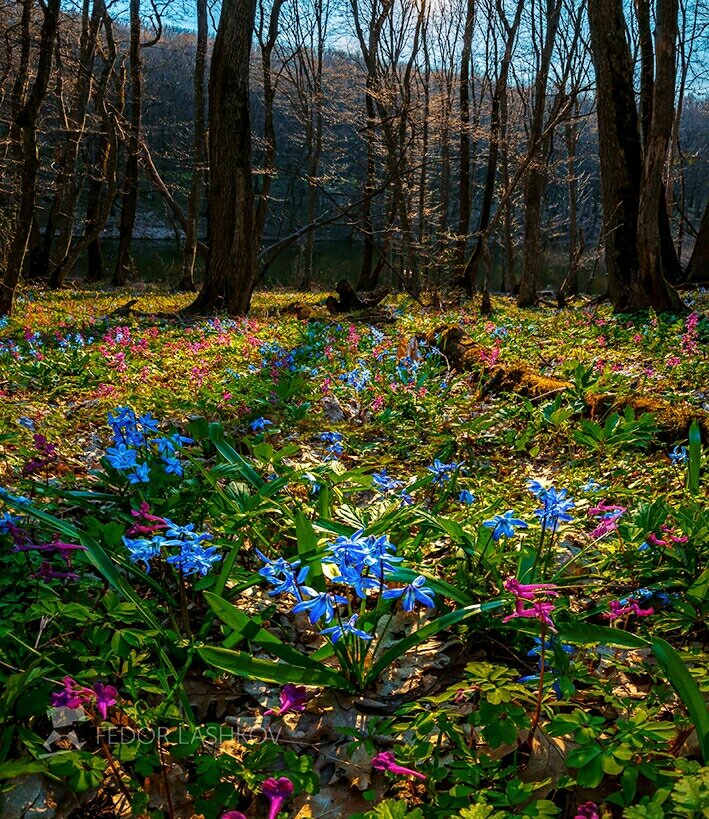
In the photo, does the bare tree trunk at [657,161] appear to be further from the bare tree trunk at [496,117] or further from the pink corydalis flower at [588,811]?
the pink corydalis flower at [588,811]

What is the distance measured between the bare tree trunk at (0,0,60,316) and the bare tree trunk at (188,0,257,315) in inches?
92.5

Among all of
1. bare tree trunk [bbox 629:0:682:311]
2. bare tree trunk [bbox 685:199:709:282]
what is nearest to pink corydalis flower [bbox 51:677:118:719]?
bare tree trunk [bbox 629:0:682:311]

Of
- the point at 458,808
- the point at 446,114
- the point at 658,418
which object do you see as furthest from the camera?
the point at 446,114

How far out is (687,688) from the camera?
1144 millimetres

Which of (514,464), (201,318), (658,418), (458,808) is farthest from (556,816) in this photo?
(201,318)

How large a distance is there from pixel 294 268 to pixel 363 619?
1159 inches

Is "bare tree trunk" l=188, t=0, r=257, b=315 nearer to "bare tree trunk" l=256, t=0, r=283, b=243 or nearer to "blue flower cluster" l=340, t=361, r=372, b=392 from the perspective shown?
"blue flower cluster" l=340, t=361, r=372, b=392

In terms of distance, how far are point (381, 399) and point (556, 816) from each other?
3.04 meters

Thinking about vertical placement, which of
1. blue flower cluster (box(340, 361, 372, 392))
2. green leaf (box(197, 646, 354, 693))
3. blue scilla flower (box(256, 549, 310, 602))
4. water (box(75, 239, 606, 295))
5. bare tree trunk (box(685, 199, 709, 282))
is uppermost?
water (box(75, 239, 606, 295))

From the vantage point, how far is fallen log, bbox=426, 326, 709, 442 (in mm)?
3037

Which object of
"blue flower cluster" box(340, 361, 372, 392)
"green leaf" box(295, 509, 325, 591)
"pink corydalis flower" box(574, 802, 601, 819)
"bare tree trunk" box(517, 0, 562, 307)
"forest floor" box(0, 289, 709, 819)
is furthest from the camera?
"bare tree trunk" box(517, 0, 562, 307)

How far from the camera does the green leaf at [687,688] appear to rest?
1109 mm

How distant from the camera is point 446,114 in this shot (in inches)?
588

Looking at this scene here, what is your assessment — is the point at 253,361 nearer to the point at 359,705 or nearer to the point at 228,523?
the point at 228,523
